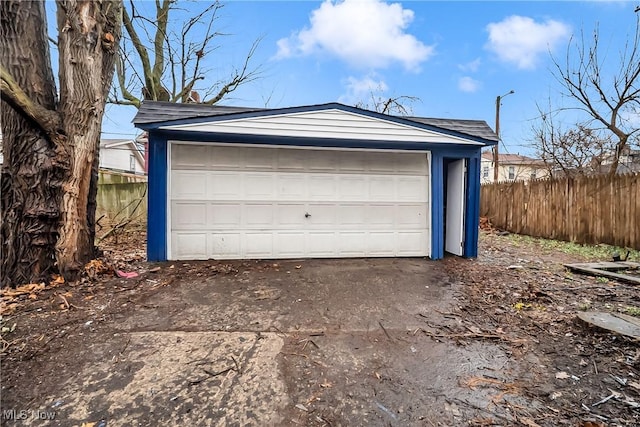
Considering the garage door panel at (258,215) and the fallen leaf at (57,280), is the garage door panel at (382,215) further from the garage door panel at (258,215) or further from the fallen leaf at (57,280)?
the fallen leaf at (57,280)

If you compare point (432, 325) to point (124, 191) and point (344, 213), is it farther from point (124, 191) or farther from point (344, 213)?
point (124, 191)

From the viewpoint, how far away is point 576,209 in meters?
8.23

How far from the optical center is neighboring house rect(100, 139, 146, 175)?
20.6m

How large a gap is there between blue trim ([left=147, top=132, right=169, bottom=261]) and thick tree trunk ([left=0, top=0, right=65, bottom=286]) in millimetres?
1384

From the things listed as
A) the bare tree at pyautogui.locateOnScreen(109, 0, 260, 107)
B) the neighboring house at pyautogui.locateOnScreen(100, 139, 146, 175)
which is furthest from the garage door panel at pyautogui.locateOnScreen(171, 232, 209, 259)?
the neighboring house at pyautogui.locateOnScreen(100, 139, 146, 175)

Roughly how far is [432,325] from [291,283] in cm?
209

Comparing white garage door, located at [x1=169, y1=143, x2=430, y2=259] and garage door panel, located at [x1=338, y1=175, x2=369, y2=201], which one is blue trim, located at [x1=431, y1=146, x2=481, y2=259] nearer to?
white garage door, located at [x1=169, y1=143, x2=430, y2=259]

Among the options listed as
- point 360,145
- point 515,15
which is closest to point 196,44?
point 360,145

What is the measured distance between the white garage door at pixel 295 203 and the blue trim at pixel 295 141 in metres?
0.20

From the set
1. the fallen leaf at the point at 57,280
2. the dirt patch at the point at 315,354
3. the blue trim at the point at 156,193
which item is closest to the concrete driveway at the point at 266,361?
the dirt patch at the point at 315,354

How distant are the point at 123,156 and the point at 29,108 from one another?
21305 millimetres

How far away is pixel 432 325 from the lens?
3312 millimetres

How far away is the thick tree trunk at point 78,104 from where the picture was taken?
13.9 feet

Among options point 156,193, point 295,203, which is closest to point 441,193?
point 295,203
